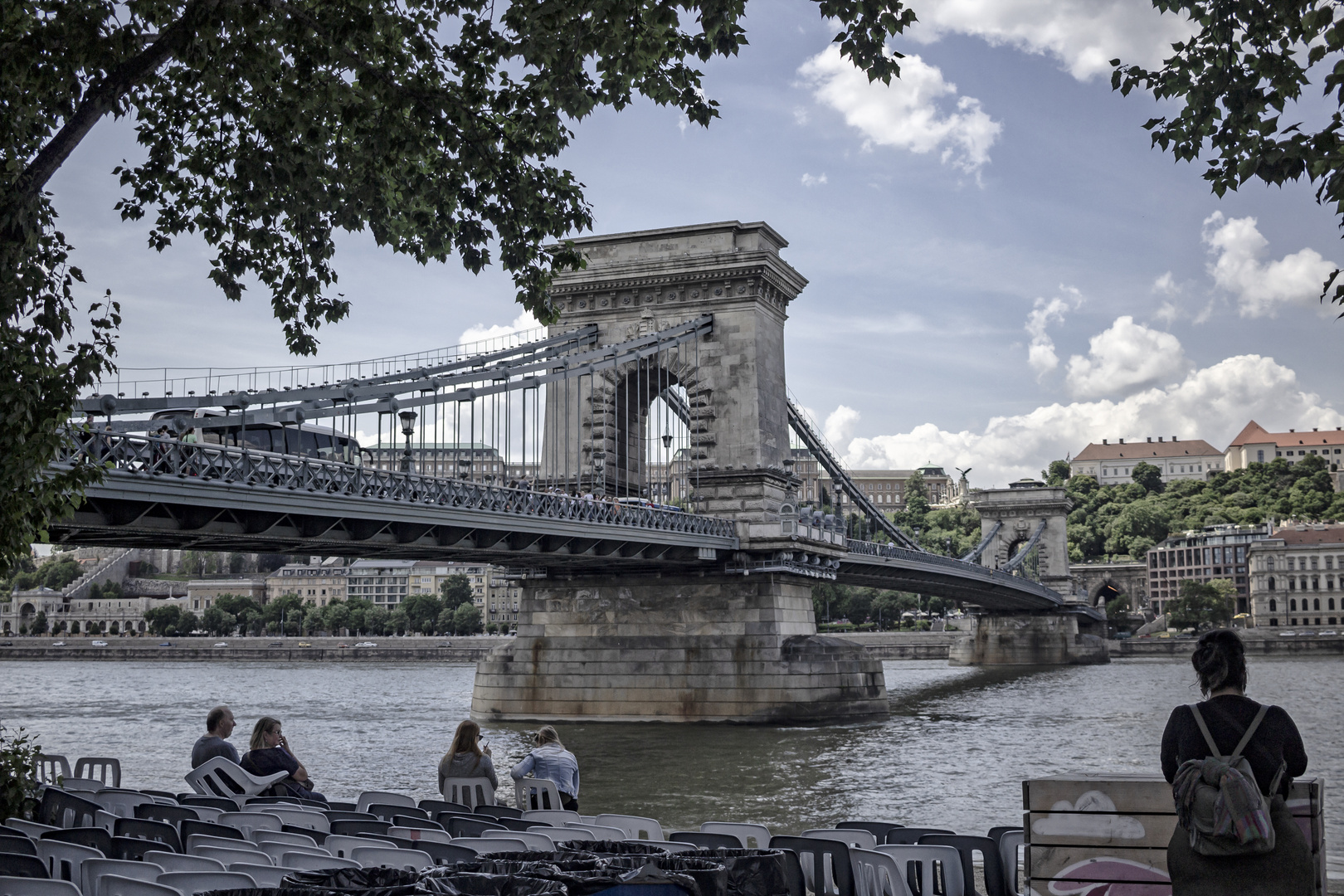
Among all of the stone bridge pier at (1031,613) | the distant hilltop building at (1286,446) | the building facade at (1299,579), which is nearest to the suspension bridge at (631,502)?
the stone bridge pier at (1031,613)

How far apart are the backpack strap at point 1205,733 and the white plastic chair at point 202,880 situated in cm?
374

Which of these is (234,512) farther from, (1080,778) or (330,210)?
(1080,778)

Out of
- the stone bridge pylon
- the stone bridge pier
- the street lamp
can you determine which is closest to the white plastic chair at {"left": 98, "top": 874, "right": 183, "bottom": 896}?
the street lamp

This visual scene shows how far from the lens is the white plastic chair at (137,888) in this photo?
14.7 ft

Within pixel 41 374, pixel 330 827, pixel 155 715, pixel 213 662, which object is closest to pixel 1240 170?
pixel 330 827

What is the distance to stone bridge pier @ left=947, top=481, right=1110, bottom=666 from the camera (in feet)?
263

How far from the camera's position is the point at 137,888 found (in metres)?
4.57

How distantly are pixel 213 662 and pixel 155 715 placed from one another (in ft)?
238

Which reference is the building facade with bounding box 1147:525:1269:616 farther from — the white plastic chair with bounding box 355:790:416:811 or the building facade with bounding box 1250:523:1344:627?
the white plastic chair with bounding box 355:790:416:811

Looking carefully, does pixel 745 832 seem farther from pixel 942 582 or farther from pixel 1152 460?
pixel 1152 460

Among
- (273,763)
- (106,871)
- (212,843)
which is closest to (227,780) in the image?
(273,763)

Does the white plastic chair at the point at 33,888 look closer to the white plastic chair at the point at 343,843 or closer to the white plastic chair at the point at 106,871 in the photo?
the white plastic chair at the point at 106,871

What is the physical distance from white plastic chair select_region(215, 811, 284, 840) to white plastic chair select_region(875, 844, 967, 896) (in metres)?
3.47

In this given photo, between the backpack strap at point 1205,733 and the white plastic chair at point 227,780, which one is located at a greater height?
the backpack strap at point 1205,733
